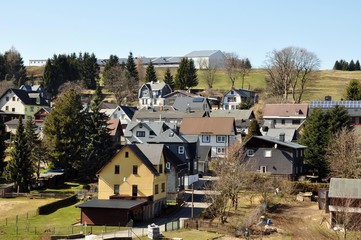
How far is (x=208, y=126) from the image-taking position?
3300 inches

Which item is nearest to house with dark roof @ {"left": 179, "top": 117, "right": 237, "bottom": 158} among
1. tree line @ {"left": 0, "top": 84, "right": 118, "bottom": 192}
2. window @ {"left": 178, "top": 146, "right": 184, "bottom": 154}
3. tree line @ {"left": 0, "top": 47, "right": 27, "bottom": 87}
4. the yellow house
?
window @ {"left": 178, "top": 146, "right": 184, "bottom": 154}

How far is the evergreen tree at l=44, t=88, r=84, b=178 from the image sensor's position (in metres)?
69.8

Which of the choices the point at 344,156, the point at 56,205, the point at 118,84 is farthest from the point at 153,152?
the point at 118,84

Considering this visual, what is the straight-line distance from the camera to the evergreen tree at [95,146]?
227ft

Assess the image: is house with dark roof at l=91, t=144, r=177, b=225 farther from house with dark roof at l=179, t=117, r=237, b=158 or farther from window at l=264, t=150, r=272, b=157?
house with dark roof at l=179, t=117, r=237, b=158

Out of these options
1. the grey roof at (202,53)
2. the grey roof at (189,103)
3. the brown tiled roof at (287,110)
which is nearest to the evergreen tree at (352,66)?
the grey roof at (202,53)

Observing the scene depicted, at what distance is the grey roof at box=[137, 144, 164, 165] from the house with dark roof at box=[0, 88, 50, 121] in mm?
66635

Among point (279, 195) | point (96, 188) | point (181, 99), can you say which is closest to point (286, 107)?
point (181, 99)

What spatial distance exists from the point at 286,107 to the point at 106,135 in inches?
1531

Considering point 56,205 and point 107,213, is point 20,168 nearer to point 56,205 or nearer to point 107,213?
point 56,205

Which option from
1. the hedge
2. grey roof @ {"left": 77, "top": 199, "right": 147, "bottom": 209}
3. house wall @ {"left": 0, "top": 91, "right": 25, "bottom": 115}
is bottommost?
the hedge

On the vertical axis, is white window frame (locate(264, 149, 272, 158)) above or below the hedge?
above

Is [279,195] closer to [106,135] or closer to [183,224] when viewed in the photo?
[183,224]

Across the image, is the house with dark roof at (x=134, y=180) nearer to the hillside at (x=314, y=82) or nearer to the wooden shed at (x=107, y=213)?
the wooden shed at (x=107, y=213)
